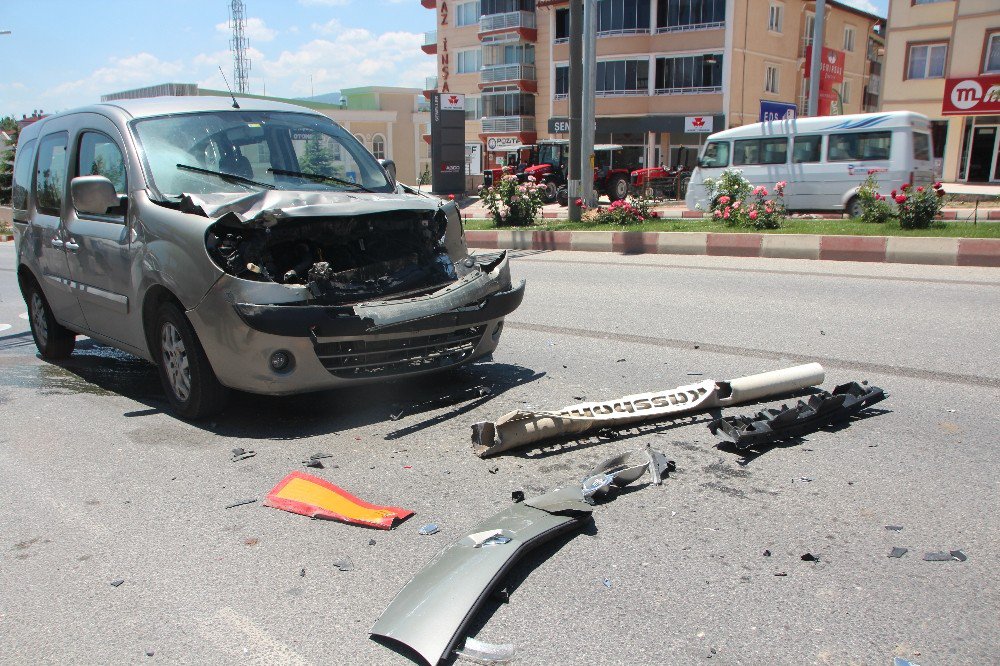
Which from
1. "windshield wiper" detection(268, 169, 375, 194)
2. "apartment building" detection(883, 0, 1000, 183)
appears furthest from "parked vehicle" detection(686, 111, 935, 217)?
"windshield wiper" detection(268, 169, 375, 194)

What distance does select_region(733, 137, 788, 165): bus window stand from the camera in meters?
22.3

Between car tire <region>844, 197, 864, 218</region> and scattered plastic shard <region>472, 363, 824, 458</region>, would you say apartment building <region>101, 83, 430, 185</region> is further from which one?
scattered plastic shard <region>472, 363, 824, 458</region>

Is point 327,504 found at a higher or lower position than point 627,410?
lower

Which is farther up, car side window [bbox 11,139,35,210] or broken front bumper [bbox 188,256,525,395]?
car side window [bbox 11,139,35,210]

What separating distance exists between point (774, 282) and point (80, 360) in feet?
25.8

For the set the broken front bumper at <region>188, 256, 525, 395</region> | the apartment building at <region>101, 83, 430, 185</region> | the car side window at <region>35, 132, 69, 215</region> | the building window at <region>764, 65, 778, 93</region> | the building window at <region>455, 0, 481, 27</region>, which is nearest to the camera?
the broken front bumper at <region>188, 256, 525, 395</region>

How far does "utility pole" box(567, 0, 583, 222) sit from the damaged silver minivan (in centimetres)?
1167

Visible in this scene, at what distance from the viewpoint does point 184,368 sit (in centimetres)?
481

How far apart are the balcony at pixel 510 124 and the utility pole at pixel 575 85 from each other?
37180 millimetres

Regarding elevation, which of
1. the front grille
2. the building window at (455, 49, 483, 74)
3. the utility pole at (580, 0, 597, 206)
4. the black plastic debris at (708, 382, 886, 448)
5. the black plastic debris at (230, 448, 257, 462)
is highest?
the building window at (455, 49, 483, 74)

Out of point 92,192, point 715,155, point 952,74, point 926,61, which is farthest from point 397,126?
point 92,192

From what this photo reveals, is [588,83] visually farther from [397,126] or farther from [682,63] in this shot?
[397,126]

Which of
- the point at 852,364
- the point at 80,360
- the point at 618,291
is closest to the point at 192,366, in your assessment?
the point at 80,360

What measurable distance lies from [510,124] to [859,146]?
3594 cm
